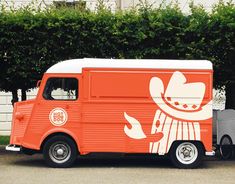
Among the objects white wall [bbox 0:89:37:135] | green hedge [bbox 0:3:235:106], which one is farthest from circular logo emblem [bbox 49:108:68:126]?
white wall [bbox 0:89:37:135]

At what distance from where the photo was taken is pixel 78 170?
573 inches

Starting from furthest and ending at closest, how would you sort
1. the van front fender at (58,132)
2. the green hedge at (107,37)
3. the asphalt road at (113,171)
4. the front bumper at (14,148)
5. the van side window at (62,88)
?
the green hedge at (107,37) < the front bumper at (14,148) < the van side window at (62,88) < the van front fender at (58,132) < the asphalt road at (113,171)

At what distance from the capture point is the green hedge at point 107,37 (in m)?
16.6

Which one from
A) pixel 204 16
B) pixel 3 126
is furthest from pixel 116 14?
pixel 3 126

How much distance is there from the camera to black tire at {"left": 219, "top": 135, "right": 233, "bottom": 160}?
54.0 ft

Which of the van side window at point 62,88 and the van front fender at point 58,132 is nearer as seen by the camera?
the van front fender at point 58,132

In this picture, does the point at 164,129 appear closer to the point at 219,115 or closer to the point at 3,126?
the point at 219,115

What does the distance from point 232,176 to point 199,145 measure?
1340mm

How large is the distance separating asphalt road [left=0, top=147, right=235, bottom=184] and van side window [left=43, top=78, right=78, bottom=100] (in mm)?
1697

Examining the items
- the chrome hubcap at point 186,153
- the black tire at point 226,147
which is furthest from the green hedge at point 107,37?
the chrome hubcap at point 186,153

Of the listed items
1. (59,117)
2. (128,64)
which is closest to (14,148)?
(59,117)

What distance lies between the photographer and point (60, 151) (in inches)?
585

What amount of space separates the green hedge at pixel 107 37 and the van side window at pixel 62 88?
2000 mm

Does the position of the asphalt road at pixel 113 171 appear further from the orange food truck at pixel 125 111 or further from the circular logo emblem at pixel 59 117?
the circular logo emblem at pixel 59 117
